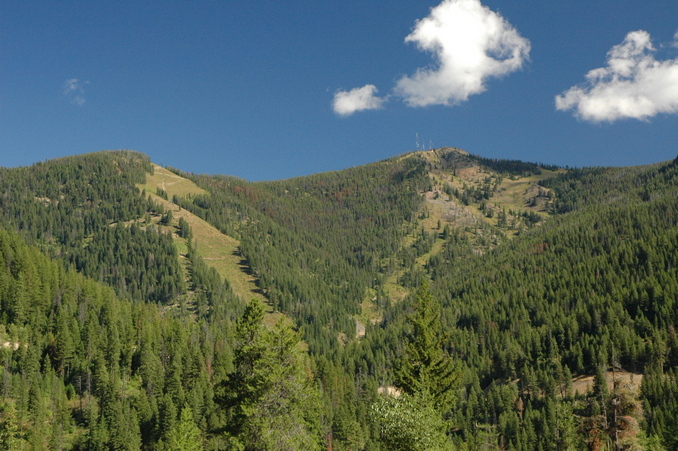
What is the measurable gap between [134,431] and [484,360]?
464 feet

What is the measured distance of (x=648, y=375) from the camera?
14200 cm

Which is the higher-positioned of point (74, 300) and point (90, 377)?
point (74, 300)

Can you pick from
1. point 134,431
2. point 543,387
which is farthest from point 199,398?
point 543,387

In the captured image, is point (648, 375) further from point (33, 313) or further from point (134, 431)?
point (33, 313)

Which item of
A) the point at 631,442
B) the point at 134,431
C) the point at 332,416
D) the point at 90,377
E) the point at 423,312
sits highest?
the point at 423,312

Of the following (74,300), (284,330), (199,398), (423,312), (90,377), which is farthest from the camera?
(74,300)

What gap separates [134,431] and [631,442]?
370 feet

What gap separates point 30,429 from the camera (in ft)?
282

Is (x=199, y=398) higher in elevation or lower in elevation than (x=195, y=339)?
lower

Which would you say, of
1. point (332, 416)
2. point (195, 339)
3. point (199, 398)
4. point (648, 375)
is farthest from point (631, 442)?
point (195, 339)

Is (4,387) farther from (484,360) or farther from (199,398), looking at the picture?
(484,360)

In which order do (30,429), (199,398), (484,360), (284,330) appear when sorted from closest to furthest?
(284,330) → (30,429) → (199,398) → (484,360)

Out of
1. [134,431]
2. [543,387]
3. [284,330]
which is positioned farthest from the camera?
[543,387]

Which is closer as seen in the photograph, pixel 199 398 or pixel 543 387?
pixel 199 398
